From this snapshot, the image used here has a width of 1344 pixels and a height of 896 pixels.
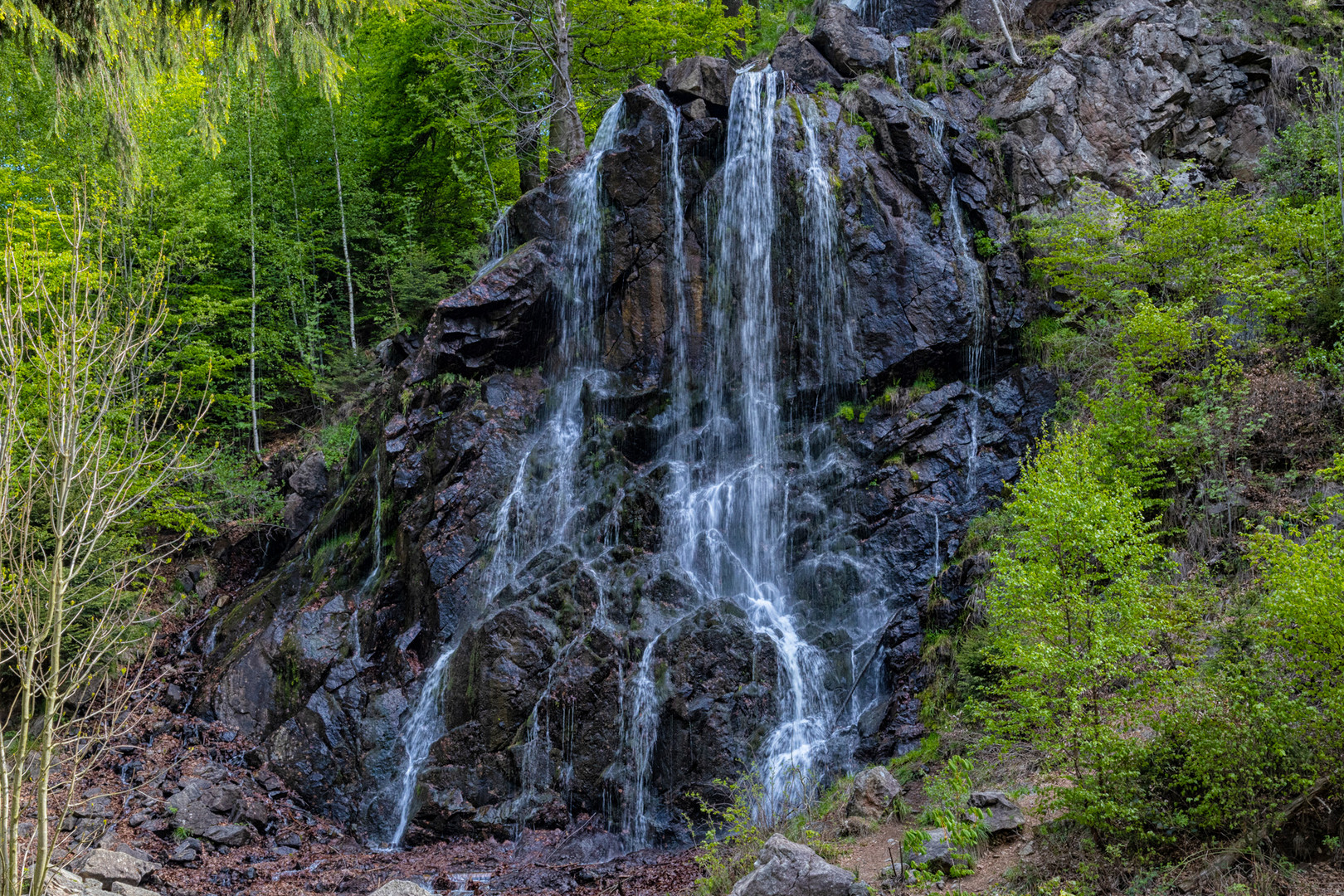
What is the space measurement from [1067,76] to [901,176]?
13.8 feet

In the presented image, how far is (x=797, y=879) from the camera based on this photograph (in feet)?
20.7

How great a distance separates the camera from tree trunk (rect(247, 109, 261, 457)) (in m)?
17.1

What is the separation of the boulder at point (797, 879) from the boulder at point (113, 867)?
6283 millimetres

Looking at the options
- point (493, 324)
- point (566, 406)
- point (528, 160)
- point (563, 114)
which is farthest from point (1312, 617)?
point (528, 160)

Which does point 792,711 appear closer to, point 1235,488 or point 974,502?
point 974,502

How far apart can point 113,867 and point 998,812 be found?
8.40 m

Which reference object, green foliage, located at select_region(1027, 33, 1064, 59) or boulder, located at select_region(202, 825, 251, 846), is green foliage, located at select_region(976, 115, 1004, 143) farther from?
boulder, located at select_region(202, 825, 251, 846)

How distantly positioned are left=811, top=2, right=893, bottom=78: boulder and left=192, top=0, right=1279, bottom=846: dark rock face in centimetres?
10

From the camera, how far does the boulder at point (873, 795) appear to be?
8.02 metres

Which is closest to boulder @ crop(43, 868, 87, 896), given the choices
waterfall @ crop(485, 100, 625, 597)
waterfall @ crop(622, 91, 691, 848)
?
waterfall @ crop(622, 91, 691, 848)

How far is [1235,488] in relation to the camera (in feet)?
31.0

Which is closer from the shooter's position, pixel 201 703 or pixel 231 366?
pixel 201 703

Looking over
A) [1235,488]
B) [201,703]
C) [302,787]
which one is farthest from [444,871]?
[1235,488]

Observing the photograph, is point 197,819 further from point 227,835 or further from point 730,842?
point 730,842
